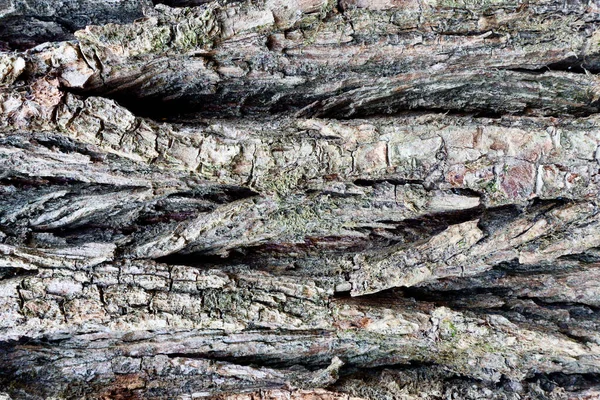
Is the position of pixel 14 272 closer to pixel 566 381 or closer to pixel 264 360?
pixel 264 360

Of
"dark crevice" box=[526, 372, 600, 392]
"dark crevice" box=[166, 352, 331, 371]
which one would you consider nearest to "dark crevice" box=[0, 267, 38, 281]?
"dark crevice" box=[166, 352, 331, 371]

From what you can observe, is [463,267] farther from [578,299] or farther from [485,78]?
[485,78]

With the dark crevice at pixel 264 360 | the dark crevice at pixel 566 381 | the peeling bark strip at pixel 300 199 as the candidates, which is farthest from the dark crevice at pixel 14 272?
the dark crevice at pixel 566 381

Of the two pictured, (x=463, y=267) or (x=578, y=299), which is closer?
(x=463, y=267)

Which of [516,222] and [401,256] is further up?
[516,222]

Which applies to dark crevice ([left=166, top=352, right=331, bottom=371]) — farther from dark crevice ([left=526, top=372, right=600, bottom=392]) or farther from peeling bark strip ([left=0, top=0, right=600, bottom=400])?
dark crevice ([left=526, top=372, right=600, bottom=392])

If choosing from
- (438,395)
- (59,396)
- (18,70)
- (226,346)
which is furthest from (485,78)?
(59,396)

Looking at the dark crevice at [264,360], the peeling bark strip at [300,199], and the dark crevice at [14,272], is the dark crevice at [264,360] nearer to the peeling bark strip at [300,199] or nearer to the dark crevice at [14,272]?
the peeling bark strip at [300,199]

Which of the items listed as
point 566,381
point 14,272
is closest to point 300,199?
point 14,272
